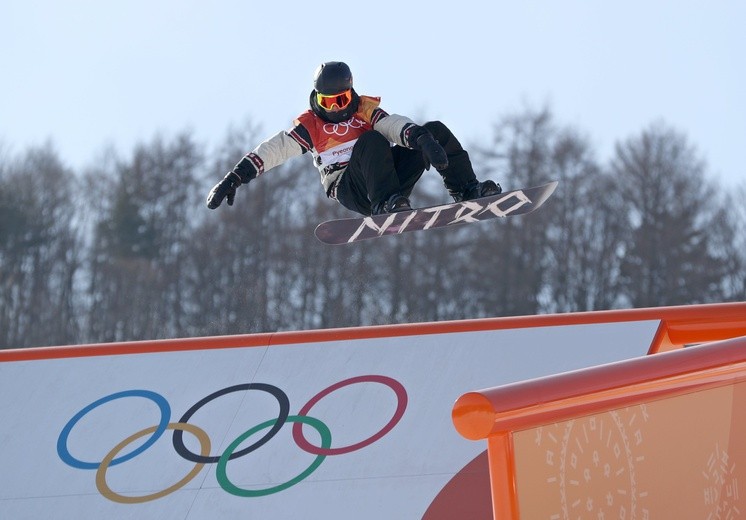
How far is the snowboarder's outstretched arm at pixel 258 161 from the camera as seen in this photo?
7055 millimetres

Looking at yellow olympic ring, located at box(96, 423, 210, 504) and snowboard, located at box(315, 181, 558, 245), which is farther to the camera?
snowboard, located at box(315, 181, 558, 245)

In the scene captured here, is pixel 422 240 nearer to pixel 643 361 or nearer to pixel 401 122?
pixel 401 122

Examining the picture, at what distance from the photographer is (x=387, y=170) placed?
6766 millimetres

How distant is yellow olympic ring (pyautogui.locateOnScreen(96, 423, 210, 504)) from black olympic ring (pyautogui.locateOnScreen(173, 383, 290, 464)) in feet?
0.16

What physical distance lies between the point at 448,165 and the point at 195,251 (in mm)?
32285

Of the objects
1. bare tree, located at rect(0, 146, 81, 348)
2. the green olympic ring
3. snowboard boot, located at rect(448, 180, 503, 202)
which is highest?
bare tree, located at rect(0, 146, 81, 348)

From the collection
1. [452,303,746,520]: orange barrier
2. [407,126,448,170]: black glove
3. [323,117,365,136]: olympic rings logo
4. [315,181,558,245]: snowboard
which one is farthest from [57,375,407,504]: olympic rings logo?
[452,303,746,520]: orange barrier

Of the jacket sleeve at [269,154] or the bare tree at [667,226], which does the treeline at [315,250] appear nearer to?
the bare tree at [667,226]

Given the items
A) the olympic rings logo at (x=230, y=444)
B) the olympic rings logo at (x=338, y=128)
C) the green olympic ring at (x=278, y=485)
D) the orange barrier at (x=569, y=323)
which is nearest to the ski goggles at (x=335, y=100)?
the olympic rings logo at (x=338, y=128)

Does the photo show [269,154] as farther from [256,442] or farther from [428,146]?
[256,442]

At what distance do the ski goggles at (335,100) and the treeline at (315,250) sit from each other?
1083 inches

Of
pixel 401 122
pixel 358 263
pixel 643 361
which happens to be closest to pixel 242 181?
pixel 401 122

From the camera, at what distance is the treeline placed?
117ft

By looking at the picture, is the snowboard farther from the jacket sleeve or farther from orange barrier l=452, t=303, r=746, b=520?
orange barrier l=452, t=303, r=746, b=520
